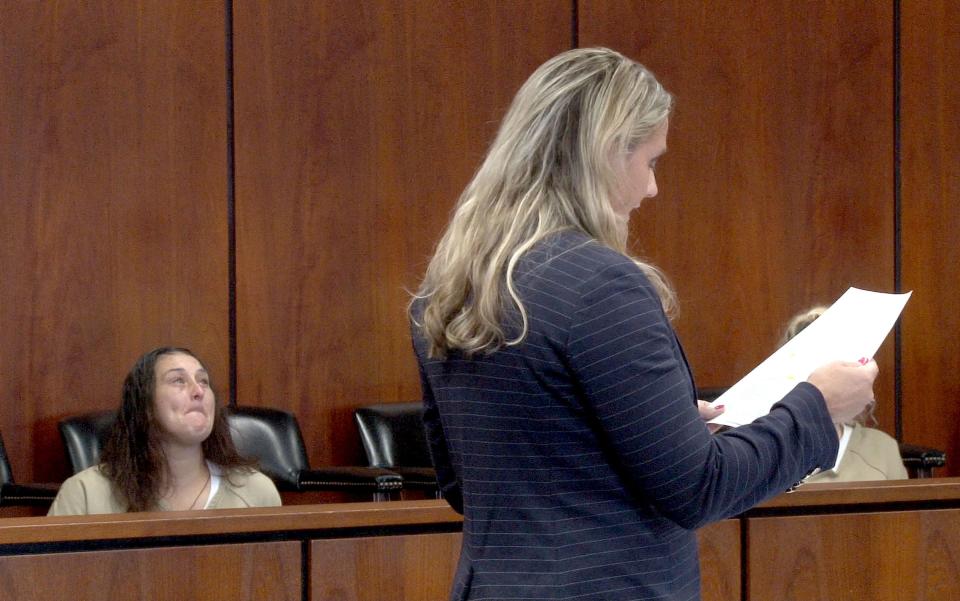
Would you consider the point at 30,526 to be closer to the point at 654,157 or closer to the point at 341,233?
the point at 654,157

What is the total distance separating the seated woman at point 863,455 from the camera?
3814 millimetres

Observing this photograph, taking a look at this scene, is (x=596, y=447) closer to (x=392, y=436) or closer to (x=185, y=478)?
(x=185, y=478)

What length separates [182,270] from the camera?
433 cm

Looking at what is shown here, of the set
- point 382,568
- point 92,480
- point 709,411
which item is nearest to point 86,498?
point 92,480

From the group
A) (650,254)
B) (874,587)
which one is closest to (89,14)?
(650,254)

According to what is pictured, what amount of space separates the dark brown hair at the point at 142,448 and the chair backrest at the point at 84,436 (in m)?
0.32

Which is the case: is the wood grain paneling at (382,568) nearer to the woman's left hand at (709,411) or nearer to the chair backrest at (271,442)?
the woman's left hand at (709,411)

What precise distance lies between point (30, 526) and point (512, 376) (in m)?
1.33

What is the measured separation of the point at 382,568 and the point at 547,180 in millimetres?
1349

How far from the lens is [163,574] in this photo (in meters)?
2.32

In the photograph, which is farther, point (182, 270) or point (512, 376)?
point (182, 270)

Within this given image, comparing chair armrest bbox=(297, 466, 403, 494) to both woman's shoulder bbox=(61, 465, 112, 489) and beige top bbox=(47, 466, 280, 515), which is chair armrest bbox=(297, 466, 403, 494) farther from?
woman's shoulder bbox=(61, 465, 112, 489)

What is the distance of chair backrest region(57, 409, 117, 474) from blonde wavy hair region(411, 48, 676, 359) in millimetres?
2688

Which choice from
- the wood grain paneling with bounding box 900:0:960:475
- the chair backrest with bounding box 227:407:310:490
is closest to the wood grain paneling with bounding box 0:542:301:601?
the chair backrest with bounding box 227:407:310:490
